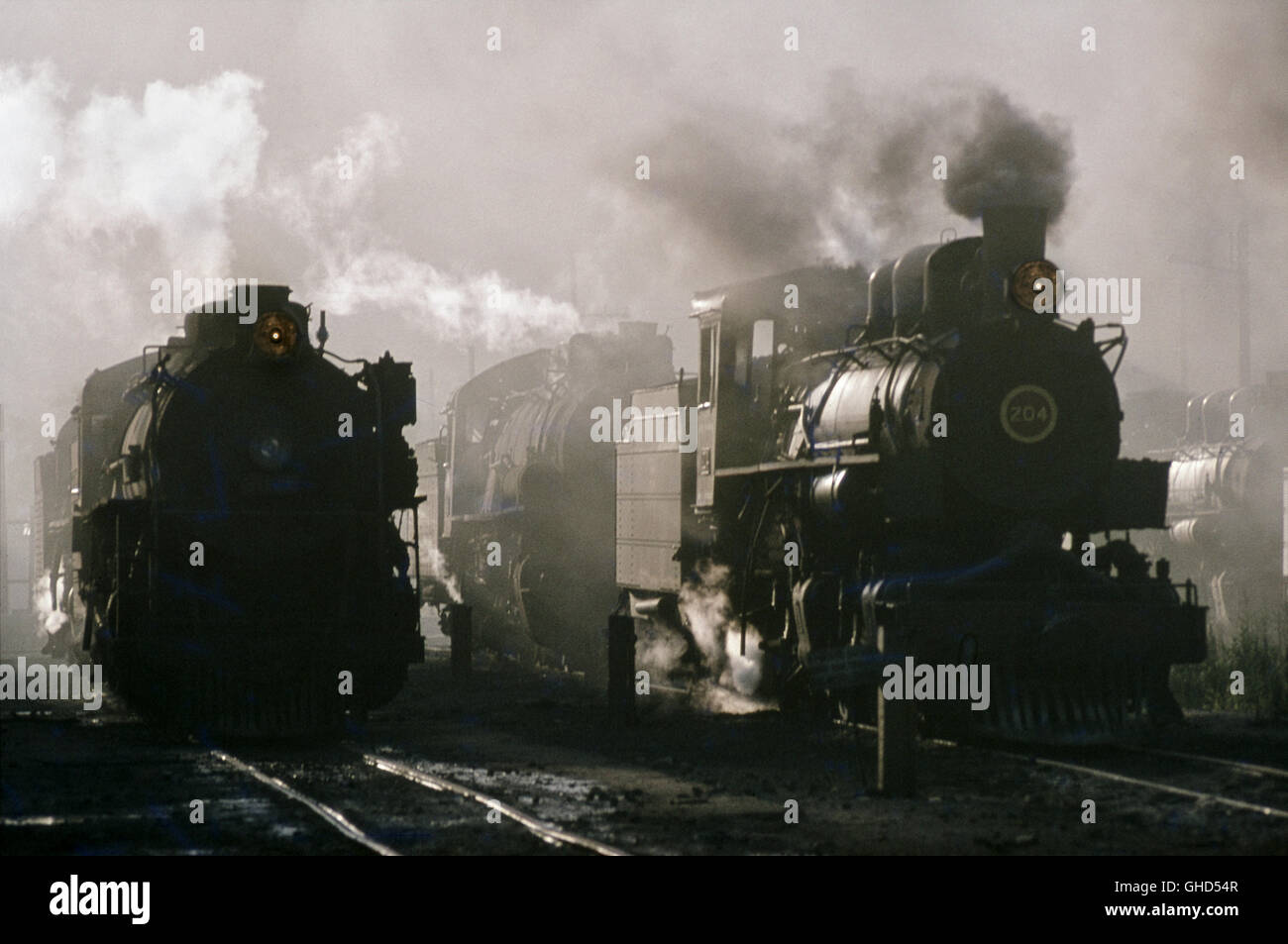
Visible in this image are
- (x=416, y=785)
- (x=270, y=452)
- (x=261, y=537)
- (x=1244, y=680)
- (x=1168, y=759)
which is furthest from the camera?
(x=1244, y=680)

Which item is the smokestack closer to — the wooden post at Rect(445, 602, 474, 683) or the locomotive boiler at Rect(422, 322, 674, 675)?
the locomotive boiler at Rect(422, 322, 674, 675)

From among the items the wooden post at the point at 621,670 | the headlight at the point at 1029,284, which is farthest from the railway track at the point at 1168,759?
the headlight at the point at 1029,284

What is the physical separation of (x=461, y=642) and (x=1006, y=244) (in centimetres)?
947

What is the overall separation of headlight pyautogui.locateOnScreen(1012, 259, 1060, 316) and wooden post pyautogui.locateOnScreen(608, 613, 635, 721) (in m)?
4.68

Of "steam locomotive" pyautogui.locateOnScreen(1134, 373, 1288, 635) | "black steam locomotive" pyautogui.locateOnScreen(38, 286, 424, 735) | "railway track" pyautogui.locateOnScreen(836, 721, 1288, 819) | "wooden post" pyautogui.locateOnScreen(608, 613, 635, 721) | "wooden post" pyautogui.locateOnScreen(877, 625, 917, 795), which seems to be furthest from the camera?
"steam locomotive" pyautogui.locateOnScreen(1134, 373, 1288, 635)

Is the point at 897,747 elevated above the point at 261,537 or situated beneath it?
situated beneath

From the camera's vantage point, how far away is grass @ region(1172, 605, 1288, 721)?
14.2 metres

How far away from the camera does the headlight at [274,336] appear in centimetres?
1324

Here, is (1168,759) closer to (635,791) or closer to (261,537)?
(635,791)

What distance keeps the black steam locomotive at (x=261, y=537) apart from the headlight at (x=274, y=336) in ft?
0.04

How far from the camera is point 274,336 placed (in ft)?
43.5

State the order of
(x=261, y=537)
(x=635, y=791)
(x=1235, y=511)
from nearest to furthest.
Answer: (x=635, y=791)
(x=261, y=537)
(x=1235, y=511)

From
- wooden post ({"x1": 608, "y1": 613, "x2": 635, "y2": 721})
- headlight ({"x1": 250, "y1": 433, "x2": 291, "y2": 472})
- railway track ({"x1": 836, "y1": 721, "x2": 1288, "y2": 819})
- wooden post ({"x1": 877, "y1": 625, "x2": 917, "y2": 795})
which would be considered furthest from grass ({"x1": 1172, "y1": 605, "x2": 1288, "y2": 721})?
headlight ({"x1": 250, "y1": 433, "x2": 291, "y2": 472})

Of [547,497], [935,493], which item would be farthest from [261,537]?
[547,497]
